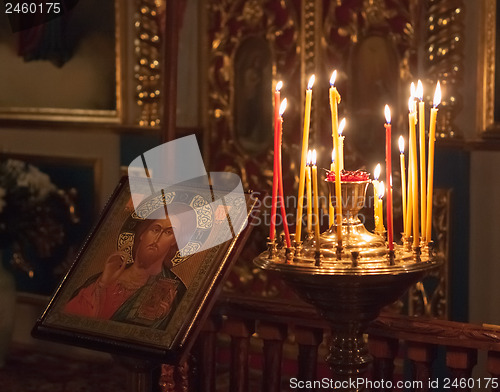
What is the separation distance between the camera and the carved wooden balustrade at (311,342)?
84.8 inches

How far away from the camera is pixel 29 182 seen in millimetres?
4480

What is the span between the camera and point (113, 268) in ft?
7.88

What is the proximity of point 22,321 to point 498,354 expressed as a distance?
3336 millimetres

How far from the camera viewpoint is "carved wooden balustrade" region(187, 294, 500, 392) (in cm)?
215

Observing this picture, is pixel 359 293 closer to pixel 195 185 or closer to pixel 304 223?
pixel 195 185

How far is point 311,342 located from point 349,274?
1.89ft

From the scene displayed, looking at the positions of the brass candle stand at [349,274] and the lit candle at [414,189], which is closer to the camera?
the brass candle stand at [349,274]

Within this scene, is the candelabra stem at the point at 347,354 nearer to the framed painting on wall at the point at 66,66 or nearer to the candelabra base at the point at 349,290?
the candelabra base at the point at 349,290

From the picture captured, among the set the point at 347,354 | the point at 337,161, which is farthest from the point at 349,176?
the point at 347,354

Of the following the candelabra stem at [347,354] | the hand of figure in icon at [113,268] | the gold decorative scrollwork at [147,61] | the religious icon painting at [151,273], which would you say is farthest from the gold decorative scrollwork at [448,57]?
the candelabra stem at [347,354]

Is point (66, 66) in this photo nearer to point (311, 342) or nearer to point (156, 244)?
point (156, 244)

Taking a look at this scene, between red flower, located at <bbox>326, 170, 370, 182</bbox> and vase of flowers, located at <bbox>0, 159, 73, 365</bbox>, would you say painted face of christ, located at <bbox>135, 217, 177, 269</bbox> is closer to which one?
red flower, located at <bbox>326, 170, 370, 182</bbox>

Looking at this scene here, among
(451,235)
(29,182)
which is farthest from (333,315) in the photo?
(29,182)

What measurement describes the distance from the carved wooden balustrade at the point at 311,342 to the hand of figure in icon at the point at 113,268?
0.92 feet
